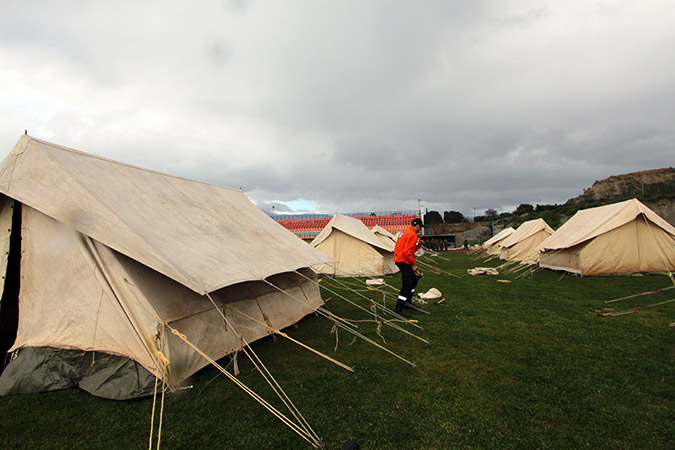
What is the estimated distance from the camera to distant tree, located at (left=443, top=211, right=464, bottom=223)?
65.6m

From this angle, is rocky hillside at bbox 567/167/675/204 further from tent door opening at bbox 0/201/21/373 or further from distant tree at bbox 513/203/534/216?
tent door opening at bbox 0/201/21/373

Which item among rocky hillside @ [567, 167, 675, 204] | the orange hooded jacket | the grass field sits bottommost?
the grass field

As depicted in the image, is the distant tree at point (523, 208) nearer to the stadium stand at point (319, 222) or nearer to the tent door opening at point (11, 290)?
the stadium stand at point (319, 222)

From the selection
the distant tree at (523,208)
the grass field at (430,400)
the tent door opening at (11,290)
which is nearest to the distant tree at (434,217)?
the distant tree at (523,208)

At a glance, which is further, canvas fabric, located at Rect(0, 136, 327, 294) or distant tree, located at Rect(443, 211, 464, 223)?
distant tree, located at Rect(443, 211, 464, 223)

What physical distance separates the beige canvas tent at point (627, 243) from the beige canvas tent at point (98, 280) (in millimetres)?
10458

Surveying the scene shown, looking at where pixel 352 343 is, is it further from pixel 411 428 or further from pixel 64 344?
pixel 64 344

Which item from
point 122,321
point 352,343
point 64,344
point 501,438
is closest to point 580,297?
point 352,343

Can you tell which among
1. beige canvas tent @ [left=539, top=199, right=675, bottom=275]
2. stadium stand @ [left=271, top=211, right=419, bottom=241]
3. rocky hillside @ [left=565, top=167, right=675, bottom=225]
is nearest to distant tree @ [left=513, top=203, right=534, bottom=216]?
rocky hillside @ [left=565, top=167, right=675, bottom=225]

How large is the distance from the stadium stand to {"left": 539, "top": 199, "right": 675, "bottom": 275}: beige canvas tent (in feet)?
55.9

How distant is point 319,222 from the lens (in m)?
31.2

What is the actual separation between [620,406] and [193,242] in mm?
4606

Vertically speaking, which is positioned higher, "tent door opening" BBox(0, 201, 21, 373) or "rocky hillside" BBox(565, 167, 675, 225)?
"rocky hillside" BBox(565, 167, 675, 225)

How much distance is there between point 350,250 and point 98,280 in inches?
365
